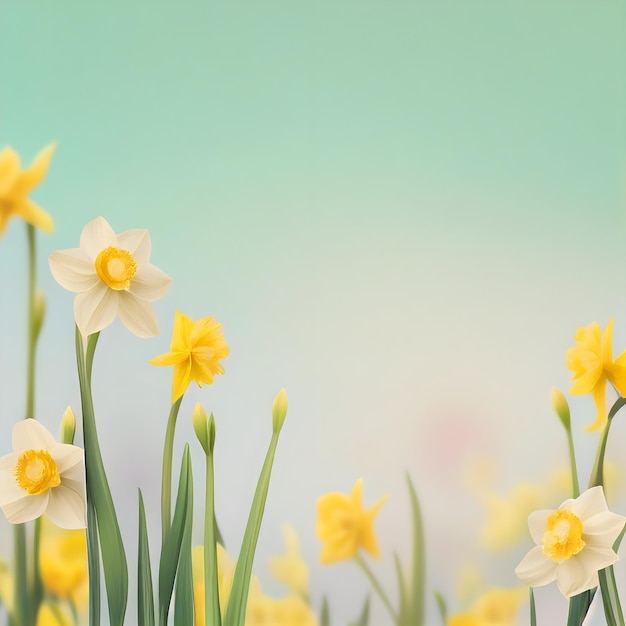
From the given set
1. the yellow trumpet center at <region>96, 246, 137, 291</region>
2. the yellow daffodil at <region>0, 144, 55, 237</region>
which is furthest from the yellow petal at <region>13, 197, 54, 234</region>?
the yellow trumpet center at <region>96, 246, 137, 291</region>

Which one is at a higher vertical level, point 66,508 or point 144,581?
point 66,508

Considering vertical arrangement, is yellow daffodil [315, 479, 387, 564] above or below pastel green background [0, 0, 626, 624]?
below

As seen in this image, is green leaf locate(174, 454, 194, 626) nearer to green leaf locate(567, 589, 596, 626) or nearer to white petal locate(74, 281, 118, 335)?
white petal locate(74, 281, 118, 335)

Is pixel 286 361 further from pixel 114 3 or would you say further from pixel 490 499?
pixel 114 3

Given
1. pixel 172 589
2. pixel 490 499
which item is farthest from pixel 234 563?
pixel 490 499

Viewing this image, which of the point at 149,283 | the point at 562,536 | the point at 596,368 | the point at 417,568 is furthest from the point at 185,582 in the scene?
the point at 596,368

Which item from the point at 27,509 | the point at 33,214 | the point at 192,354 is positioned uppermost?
the point at 33,214

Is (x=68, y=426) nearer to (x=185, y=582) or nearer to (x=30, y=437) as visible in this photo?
(x=30, y=437)
